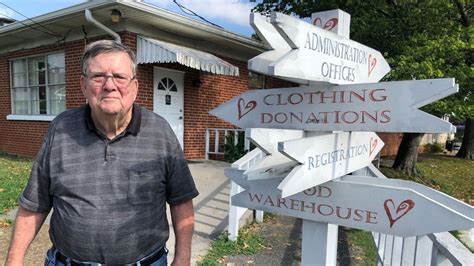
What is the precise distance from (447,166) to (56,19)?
1207 cm

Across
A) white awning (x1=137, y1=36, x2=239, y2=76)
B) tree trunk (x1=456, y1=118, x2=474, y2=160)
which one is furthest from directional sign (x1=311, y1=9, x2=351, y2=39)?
tree trunk (x1=456, y1=118, x2=474, y2=160)

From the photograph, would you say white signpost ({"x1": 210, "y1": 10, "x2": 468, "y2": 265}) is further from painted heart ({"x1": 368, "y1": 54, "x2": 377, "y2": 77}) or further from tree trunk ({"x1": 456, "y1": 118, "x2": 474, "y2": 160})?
tree trunk ({"x1": 456, "y1": 118, "x2": 474, "y2": 160})

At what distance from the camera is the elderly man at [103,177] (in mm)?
1706

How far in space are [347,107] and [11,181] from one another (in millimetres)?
6451

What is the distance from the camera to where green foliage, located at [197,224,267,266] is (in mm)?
3898

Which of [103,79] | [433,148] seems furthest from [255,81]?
[433,148]

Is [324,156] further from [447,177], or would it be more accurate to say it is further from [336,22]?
[447,177]

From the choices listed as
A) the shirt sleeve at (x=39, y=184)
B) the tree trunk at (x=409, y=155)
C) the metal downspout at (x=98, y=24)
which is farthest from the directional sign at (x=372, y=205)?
the tree trunk at (x=409, y=155)

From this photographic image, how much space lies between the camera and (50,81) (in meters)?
9.30

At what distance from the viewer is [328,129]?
161 cm

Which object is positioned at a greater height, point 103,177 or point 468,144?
Result: point 103,177

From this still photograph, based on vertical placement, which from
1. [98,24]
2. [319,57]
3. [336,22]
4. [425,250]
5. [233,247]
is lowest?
[233,247]

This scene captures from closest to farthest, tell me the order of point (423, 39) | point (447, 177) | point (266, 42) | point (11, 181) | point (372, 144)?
point (266, 42)
point (372, 144)
point (11, 181)
point (423, 39)
point (447, 177)

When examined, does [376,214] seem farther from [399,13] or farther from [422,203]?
[399,13]
